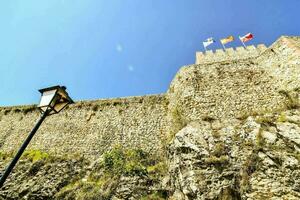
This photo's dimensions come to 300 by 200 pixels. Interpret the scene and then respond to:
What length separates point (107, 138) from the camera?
16922 mm

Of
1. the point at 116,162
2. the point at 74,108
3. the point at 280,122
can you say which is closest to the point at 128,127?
the point at 116,162

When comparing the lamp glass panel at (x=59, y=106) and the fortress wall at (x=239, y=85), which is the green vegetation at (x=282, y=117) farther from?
the lamp glass panel at (x=59, y=106)

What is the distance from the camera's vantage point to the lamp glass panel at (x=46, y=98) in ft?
20.5

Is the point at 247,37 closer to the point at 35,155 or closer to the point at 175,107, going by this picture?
the point at 175,107

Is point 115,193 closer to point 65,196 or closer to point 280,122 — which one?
point 65,196

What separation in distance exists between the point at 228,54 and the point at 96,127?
15263 mm

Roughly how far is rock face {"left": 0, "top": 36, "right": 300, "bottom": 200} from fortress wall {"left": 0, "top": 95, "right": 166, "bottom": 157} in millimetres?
72

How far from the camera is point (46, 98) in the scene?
6.38m

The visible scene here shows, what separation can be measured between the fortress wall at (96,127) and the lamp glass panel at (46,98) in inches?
397

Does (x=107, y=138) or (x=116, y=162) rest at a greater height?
(x=107, y=138)

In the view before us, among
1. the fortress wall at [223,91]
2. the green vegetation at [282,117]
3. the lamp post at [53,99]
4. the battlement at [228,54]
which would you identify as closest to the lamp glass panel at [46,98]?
the lamp post at [53,99]

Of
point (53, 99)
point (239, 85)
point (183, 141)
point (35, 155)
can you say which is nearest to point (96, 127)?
point (35, 155)

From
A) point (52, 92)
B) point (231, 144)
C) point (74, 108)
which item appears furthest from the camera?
point (74, 108)

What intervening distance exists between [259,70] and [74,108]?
13.5m
